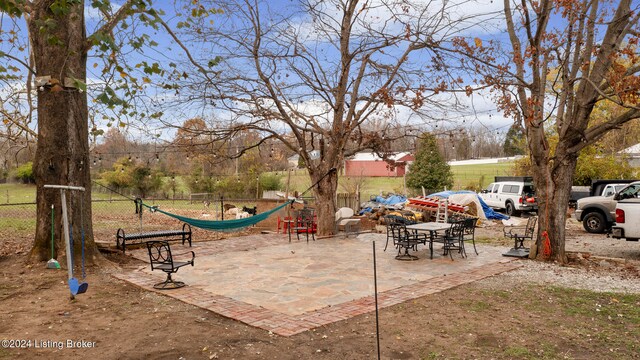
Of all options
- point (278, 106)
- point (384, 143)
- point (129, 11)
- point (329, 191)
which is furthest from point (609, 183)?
point (129, 11)

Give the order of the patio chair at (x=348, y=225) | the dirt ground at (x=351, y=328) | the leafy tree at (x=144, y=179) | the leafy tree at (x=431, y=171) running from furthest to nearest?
the leafy tree at (x=144, y=179) → the leafy tree at (x=431, y=171) → the patio chair at (x=348, y=225) → the dirt ground at (x=351, y=328)

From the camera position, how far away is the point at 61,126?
316 inches

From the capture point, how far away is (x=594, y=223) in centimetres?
1532

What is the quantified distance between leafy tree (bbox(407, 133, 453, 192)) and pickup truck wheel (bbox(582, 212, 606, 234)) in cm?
1460

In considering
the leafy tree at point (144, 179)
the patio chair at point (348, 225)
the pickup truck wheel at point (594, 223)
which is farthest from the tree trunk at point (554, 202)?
the leafy tree at point (144, 179)

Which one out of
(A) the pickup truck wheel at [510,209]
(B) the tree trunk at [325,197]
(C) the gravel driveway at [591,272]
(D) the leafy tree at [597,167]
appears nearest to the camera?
(C) the gravel driveway at [591,272]

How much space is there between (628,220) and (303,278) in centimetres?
694

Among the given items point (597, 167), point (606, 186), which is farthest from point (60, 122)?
point (597, 167)

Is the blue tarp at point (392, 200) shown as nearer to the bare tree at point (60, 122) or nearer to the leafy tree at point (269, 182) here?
the leafy tree at point (269, 182)

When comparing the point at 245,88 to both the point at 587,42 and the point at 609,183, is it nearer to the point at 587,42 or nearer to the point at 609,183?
the point at 587,42

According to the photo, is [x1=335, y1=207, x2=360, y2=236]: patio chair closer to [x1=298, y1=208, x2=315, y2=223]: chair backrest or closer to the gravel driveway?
[x1=298, y1=208, x2=315, y2=223]: chair backrest

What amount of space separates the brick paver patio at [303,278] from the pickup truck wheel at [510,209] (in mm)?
11810

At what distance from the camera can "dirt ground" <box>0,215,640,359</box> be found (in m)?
4.39

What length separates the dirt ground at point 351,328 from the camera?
4.39 m
